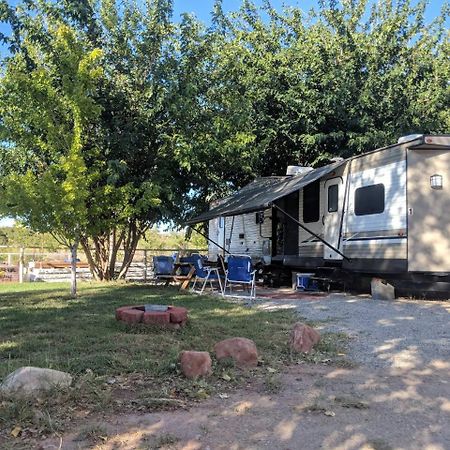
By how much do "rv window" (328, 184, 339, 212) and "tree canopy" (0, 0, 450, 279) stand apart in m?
4.02

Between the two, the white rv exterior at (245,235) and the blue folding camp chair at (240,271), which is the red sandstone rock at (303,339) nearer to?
the blue folding camp chair at (240,271)

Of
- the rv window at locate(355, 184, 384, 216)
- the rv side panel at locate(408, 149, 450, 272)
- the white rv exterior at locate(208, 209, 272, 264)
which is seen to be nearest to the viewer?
the rv side panel at locate(408, 149, 450, 272)

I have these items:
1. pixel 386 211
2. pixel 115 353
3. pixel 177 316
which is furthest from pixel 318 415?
pixel 386 211

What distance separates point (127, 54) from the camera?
15.2 meters

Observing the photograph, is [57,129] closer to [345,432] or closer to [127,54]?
[127,54]

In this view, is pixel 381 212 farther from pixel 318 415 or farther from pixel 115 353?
pixel 318 415

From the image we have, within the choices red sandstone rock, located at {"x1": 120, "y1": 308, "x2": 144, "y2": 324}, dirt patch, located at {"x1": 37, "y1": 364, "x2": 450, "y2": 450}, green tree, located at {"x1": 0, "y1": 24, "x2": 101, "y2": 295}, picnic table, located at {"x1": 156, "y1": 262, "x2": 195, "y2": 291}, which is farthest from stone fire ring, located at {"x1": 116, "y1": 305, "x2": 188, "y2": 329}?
picnic table, located at {"x1": 156, "y1": 262, "x2": 195, "y2": 291}

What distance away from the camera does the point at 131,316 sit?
21.0 ft

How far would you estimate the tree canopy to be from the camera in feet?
45.1

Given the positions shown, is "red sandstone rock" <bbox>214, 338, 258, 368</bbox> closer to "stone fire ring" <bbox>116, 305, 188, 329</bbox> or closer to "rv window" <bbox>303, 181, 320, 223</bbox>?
"stone fire ring" <bbox>116, 305, 188, 329</bbox>

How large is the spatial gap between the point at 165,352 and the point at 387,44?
51.1 feet

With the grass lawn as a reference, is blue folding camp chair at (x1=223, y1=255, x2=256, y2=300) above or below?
above

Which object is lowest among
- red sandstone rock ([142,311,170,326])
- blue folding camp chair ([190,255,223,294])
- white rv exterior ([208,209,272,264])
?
red sandstone rock ([142,311,170,326])

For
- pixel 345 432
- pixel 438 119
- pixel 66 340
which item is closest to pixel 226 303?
pixel 66 340
